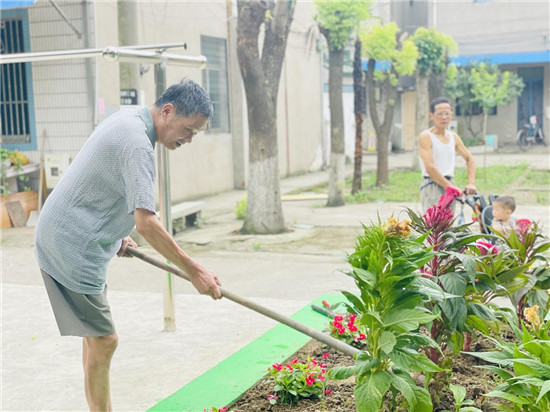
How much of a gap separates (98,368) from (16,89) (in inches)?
399

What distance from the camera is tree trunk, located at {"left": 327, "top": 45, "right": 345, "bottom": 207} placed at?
14.2 m

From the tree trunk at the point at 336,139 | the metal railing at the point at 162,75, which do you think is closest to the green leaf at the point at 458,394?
the metal railing at the point at 162,75

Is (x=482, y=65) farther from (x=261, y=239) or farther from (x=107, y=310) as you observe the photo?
(x=107, y=310)

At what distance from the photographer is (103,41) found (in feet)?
40.9

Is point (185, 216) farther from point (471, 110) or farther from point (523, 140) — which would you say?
point (471, 110)

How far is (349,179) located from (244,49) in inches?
344

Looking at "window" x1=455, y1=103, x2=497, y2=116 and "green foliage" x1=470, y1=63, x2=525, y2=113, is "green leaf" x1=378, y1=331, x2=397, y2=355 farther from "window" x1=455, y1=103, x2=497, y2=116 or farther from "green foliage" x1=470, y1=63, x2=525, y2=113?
"window" x1=455, y1=103, x2=497, y2=116

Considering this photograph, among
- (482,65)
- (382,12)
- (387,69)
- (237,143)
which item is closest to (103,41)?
(237,143)

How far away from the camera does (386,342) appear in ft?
10.9

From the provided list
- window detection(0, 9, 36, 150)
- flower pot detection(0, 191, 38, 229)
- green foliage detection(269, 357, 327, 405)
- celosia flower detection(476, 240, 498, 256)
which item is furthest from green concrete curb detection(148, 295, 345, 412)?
window detection(0, 9, 36, 150)

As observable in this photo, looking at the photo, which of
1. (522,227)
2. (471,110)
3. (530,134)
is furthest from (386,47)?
(530,134)

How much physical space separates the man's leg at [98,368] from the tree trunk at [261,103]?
286 inches

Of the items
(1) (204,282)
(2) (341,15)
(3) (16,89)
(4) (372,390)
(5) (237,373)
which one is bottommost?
(5) (237,373)

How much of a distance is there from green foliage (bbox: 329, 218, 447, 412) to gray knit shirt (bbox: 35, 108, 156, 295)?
119 cm
